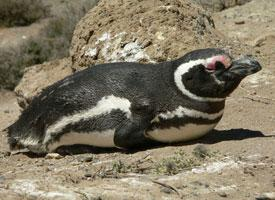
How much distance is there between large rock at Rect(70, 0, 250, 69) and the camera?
8.04 metres

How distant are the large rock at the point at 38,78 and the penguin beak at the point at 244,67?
137 inches

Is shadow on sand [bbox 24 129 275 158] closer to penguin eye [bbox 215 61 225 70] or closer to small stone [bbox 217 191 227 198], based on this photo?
penguin eye [bbox 215 61 225 70]

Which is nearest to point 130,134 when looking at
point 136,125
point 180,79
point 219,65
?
point 136,125

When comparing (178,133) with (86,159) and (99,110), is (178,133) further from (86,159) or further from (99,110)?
(86,159)

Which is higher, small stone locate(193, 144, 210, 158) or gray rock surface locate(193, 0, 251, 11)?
small stone locate(193, 144, 210, 158)

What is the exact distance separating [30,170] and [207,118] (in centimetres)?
147

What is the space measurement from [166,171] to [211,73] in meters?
0.97

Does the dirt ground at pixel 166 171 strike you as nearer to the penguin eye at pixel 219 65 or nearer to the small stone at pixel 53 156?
the small stone at pixel 53 156

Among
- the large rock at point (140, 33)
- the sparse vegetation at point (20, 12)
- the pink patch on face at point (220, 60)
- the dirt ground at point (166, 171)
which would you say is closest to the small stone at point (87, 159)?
the dirt ground at point (166, 171)

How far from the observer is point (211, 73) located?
601 cm

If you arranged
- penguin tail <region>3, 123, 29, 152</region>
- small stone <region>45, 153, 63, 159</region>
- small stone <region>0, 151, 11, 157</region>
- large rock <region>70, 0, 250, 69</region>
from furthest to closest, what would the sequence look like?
large rock <region>70, 0, 250, 69</region>
small stone <region>0, 151, 11, 157</region>
penguin tail <region>3, 123, 29, 152</region>
small stone <region>45, 153, 63, 159</region>

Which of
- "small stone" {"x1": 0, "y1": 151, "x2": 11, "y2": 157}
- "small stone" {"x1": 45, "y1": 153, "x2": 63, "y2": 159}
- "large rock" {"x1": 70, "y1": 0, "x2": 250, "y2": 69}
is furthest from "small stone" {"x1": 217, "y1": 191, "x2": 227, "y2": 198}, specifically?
"large rock" {"x1": 70, "y1": 0, "x2": 250, "y2": 69}

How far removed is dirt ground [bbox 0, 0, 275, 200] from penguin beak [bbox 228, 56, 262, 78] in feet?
1.84

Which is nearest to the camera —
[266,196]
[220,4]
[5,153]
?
[266,196]
